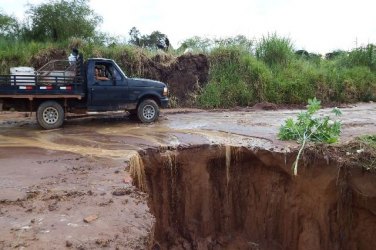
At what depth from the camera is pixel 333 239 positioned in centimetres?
826

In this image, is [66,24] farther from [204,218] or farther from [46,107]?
[204,218]

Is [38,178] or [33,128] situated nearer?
[38,178]

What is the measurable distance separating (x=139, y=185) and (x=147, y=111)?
4.61 meters

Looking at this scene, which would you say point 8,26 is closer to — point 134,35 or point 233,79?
point 134,35

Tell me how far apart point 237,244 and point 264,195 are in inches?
46.3

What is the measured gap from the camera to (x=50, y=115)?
10.7 meters

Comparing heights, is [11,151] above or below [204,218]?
above

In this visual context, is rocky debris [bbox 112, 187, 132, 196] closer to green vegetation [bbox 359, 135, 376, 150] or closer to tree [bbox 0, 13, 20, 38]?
green vegetation [bbox 359, 135, 376, 150]

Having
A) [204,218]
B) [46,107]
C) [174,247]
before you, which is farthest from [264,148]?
[46,107]

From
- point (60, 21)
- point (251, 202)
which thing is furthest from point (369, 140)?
point (60, 21)

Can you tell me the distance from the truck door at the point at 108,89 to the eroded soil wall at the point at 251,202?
3.56m

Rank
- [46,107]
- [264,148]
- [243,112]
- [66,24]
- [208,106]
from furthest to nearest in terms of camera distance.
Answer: [66,24], [208,106], [243,112], [46,107], [264,148]

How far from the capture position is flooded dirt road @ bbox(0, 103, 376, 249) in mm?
4609

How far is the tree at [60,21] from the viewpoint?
682 inches
